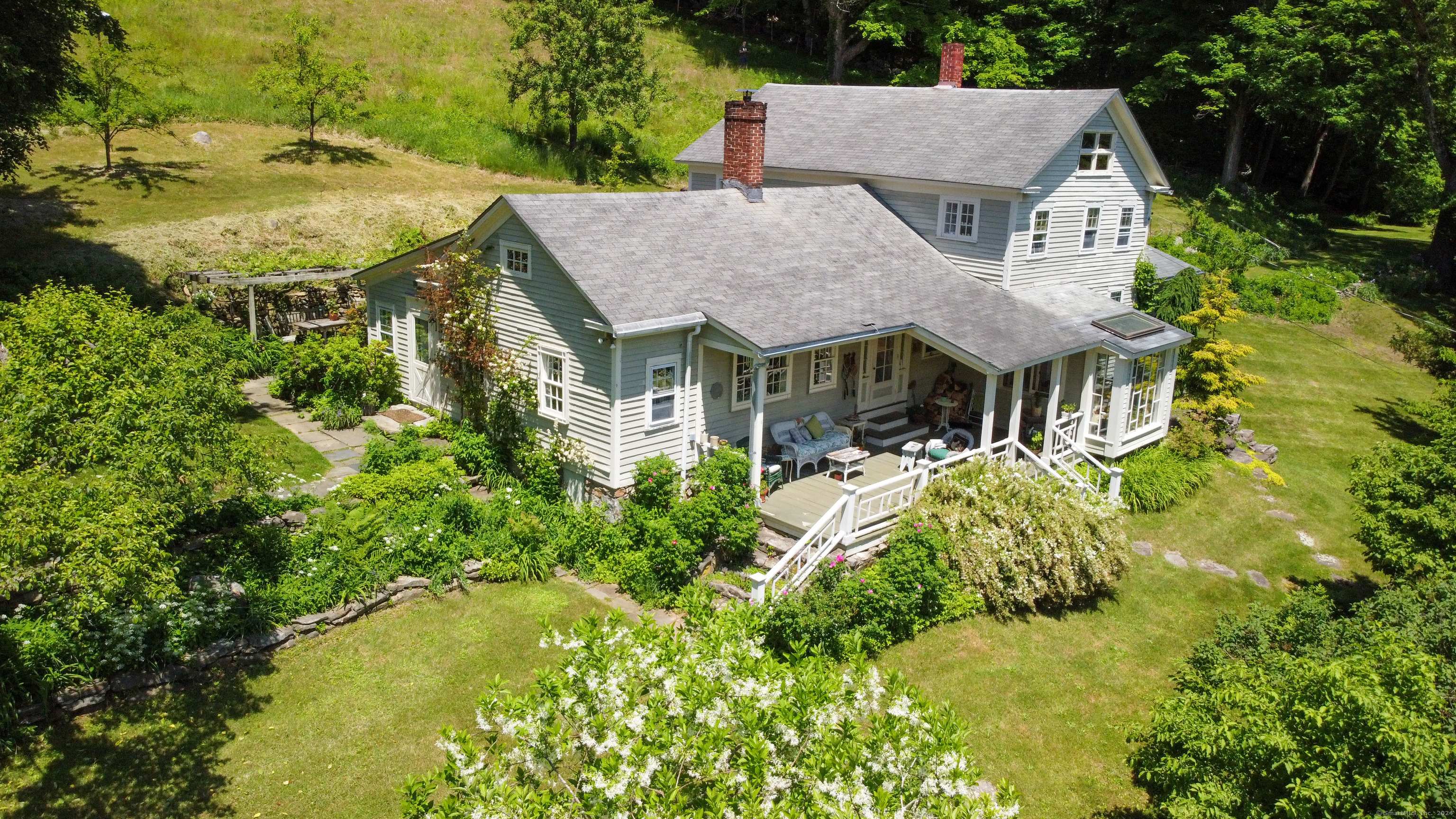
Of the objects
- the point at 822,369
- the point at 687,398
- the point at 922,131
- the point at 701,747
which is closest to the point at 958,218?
the point at 922,131

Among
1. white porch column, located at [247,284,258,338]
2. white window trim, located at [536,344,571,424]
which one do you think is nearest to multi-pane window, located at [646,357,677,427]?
white window trim, located at [536,344,571,424]

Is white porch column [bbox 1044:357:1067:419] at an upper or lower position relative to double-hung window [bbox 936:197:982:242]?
lower

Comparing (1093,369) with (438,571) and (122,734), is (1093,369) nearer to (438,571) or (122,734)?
(438,571)

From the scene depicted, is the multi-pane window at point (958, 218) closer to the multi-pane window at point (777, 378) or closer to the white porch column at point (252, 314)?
the multi-pane window at point (777, 378)

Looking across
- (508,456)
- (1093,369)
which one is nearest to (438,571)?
(508,456)

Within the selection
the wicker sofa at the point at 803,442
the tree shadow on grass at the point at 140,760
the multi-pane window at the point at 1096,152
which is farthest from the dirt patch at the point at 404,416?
the multi-pane window at the point at 1096,152

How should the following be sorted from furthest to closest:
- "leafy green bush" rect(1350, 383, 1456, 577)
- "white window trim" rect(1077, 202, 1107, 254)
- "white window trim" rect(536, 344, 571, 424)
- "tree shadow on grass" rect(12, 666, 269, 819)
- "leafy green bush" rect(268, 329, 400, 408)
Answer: "white window trim" rect(1077, 202, 1107, 254) < "leafy green bush" rect(268, 329, 400, 408) < "white window trim" rect(536, 344, 571, 424) < "leafy green bush" rect(1350, 383, 1456, 577) < "tree shadow on grass" rect(12, 666, 269, 819)

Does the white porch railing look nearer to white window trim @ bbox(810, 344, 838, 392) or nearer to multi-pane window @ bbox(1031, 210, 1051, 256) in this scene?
white window trim @ bbox(810, 344, 838, 392)
